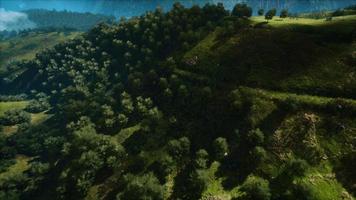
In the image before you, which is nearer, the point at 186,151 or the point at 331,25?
the point at 186,151

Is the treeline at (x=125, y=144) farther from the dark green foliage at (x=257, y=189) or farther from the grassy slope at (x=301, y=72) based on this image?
the dark green foliage at (x=257, y=189)

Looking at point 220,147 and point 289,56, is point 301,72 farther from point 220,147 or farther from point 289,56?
point 220,147

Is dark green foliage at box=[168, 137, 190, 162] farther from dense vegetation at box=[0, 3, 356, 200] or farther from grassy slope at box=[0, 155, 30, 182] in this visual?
grassy slope at box=[0, 155, 30, 182]

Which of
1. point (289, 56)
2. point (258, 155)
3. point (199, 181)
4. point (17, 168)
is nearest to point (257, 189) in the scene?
point (258, 155)

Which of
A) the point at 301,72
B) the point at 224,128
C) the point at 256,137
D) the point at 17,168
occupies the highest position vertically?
the point at 301,72

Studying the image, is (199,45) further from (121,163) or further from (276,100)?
(121,163)

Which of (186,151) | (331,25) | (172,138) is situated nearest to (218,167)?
(186,151)

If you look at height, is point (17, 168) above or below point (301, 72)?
below
